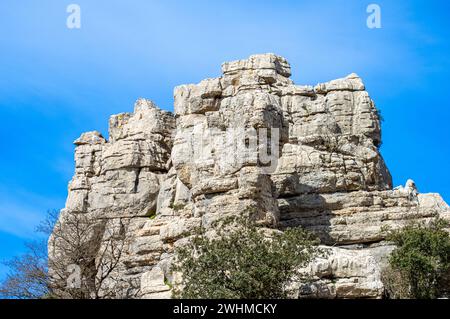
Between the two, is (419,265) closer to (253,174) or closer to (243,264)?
(253,174)

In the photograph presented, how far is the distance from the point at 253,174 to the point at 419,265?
9901 millimetres

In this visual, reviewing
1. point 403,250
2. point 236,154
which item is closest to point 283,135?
point 236,154

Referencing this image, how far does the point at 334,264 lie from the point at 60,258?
19007 millimetres

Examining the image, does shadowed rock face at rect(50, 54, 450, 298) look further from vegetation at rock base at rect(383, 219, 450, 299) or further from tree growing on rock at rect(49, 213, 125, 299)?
vegetation at rock base at rect(383, 219, 450, 299)

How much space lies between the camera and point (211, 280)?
1719 inches

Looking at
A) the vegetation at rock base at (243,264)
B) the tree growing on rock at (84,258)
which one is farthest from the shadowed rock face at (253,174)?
the vegetation at rock base at (243,264)

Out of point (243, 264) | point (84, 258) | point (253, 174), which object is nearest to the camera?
point (243, 264)

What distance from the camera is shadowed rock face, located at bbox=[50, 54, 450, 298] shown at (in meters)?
51.0

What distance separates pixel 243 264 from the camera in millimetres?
43531

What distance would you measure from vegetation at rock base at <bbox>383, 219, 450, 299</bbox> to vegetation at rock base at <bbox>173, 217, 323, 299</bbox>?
499 cm

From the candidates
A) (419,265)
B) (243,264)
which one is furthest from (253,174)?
(419,265)

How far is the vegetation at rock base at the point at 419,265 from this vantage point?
4828 cm

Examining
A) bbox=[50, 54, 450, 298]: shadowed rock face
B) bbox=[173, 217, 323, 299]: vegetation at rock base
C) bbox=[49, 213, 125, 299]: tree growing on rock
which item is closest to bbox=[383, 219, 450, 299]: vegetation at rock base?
bbox=[50, 54, 450, 298]: shadowed rock face
